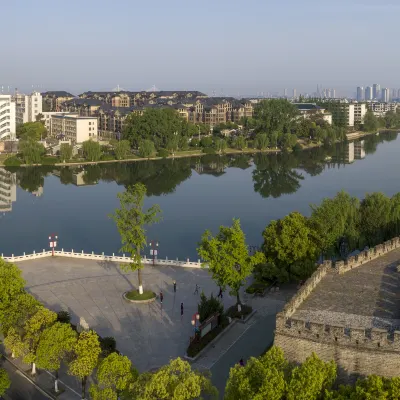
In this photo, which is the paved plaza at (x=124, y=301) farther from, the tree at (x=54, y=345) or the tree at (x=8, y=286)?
the tree at (x=8, y=286)

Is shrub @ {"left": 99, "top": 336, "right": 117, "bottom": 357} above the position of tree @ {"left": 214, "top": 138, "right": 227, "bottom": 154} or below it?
below

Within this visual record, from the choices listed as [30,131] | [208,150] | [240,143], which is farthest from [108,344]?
[30,131]

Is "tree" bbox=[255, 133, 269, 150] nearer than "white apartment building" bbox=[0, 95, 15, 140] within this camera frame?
No

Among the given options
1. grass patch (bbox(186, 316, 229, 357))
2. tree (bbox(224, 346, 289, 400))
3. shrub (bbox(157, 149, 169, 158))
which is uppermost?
shrub (bbox(157, 149, 169, 158))

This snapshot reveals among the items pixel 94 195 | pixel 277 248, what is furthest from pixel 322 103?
pixel 277 248

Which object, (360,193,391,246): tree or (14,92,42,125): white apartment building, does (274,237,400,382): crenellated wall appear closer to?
(360,193,391,246): tree

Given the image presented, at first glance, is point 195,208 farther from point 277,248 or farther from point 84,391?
point 84,391

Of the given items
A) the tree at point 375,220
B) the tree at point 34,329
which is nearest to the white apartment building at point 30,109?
the tree at point 375,220

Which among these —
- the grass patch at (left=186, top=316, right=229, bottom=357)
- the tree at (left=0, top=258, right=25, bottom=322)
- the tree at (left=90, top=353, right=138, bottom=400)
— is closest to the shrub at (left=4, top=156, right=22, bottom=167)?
the tree at (left=0, top=258, right=25, bottom=322)
